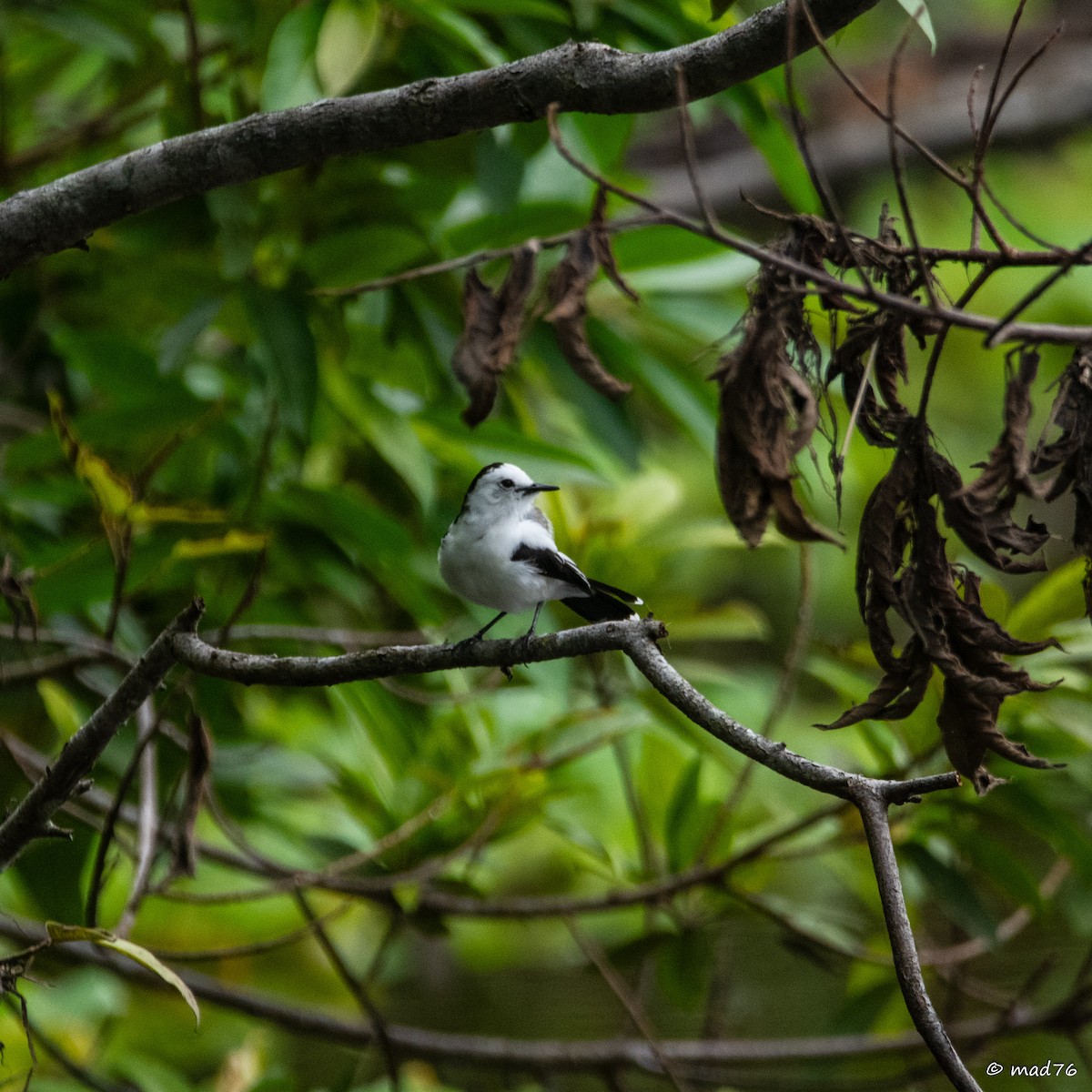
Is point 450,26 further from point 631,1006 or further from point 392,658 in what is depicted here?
point 631,1006

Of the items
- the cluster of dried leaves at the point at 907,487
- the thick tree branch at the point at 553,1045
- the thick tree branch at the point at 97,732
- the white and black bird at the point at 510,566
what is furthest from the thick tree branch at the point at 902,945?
the thick tree branch at the point at 553,1045

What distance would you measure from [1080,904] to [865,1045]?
1.89 feet

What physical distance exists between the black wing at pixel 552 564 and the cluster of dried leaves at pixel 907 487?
0.53 metres

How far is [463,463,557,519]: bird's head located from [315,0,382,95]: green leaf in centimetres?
72

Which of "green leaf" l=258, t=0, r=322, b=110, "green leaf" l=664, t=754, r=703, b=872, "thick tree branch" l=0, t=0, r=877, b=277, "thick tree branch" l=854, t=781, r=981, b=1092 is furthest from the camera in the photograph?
"green leaf" l=664, t=754, r=703, b=872

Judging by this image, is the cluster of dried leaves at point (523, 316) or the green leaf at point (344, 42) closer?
the cluster of dried leaves at point (523, 316)

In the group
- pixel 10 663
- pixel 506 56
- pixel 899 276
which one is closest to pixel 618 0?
pixel 506 56

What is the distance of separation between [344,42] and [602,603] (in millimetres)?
1092

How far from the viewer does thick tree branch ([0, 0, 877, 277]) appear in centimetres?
137

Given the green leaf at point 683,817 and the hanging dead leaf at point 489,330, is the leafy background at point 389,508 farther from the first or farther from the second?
the hanging dead leaf at point 489,330

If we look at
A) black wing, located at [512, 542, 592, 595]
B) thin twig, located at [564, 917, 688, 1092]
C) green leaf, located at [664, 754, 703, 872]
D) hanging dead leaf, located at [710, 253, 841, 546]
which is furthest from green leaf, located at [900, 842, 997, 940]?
hanging dead leaf, located at [710, 253, 841, 546]

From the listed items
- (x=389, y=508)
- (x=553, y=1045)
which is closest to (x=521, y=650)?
(x=389, y=508)

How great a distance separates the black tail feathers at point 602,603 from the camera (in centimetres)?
186
